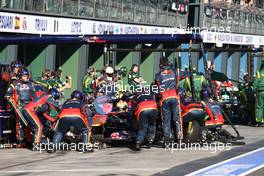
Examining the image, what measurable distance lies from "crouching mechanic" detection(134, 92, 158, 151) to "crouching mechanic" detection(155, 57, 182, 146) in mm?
208

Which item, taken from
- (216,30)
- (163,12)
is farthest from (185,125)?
(216,30)

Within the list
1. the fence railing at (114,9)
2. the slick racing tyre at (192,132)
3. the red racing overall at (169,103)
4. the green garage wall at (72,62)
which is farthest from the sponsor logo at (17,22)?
the slick racing tyre at (192,132)

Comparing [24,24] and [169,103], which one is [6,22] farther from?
[169,103]

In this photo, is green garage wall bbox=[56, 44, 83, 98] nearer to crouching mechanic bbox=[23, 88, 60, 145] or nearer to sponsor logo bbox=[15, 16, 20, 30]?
sponsor logo bbox=[15, 16, 20, 30]

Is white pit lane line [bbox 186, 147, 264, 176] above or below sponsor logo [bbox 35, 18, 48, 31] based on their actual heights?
below

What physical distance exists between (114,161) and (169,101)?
6.79 feet

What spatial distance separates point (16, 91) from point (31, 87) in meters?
0.30

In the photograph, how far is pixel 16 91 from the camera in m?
12.5

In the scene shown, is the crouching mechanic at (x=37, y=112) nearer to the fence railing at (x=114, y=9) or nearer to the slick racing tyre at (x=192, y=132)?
the slick racing tyre at (x=192, y=132)

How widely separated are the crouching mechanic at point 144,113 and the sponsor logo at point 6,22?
8.40m

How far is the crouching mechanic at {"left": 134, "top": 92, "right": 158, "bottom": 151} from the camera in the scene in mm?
12344

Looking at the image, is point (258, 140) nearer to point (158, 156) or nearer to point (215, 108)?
point (215, 108)

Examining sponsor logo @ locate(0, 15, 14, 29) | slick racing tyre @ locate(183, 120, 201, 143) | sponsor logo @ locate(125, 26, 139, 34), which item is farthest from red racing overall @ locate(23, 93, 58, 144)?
sponsor logo @ locate(125, 26, 139, 34)

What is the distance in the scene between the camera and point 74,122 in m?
12.0
